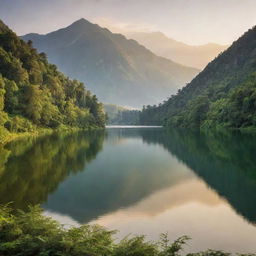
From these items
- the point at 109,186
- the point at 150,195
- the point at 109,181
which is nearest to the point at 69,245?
the point at 150,195

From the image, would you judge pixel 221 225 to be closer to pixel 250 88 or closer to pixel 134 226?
pixel 134 226

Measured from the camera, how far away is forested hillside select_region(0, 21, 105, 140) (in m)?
91.0

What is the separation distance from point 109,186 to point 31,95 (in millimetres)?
78027

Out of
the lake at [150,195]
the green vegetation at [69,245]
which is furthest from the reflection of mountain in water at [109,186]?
the green vegetation at [69,245]

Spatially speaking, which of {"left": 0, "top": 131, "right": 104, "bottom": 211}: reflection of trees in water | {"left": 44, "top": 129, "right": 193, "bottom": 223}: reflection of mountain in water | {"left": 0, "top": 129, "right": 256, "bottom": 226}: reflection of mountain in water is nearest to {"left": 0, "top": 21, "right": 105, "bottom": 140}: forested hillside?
{"left": 0, "top": 131, "right": 104, "bottom": 211}: reflection of trees in water

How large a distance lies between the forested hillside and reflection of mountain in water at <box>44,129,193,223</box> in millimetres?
34799

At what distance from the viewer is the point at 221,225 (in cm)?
1645

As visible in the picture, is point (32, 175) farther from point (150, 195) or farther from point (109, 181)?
point (150, 195)

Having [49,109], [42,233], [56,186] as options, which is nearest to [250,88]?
[49,109]

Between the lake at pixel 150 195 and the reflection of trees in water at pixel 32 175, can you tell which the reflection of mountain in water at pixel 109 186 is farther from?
the reflection of trees in water at pixel 32 175

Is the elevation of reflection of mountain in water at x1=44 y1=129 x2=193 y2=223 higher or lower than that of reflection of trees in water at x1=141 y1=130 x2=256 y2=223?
lower

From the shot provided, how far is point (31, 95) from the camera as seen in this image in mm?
98188

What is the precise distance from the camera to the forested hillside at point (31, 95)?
3583 inches

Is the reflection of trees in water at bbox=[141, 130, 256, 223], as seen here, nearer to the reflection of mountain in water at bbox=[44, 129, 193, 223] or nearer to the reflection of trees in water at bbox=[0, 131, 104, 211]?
the reflection of mountain in water at bbox=[44, 129, 193, 223]
